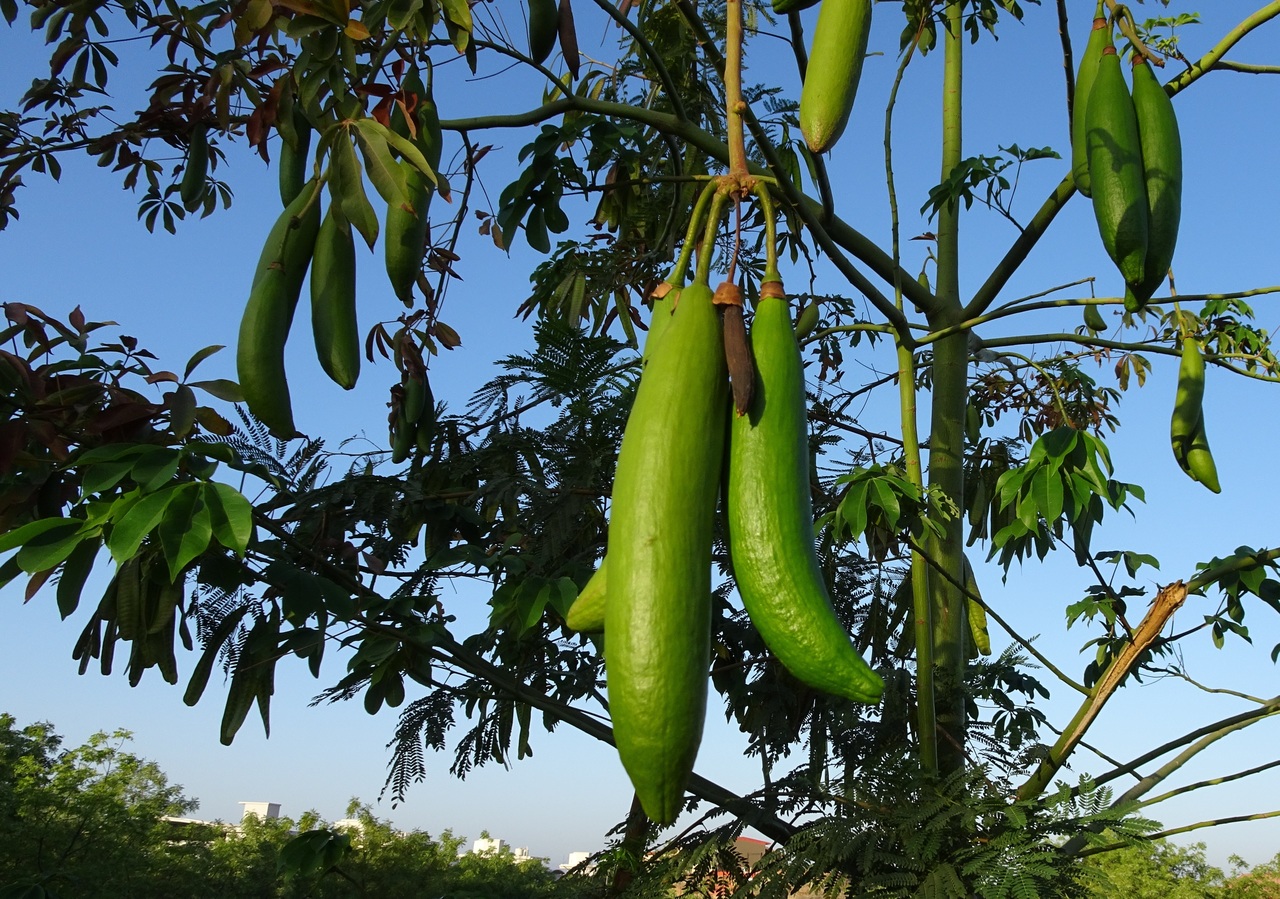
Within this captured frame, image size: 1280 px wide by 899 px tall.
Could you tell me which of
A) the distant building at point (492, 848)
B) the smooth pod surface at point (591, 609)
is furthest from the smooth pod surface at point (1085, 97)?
the distant building at point (492, 848)

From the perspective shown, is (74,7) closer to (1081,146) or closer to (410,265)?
(410,265)

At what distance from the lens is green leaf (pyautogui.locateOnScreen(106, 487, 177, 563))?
138 cm

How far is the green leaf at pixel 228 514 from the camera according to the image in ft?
4.76

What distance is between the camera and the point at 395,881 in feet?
20.2

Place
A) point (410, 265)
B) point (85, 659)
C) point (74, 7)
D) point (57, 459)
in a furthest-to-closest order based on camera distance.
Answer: point (74, 7) < point (85, 659) < point (57, 459) < point (410, 265)

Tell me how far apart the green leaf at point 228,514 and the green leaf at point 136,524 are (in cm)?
6

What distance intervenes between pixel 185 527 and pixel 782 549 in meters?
1.07

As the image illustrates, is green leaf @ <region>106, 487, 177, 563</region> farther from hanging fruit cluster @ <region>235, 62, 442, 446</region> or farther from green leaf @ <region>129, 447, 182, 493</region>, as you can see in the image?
hanging fruit cluster @ <region>235, 62, 442, 446</region>

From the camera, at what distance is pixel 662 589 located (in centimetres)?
61

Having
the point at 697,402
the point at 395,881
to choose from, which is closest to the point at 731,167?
the point at 697,402

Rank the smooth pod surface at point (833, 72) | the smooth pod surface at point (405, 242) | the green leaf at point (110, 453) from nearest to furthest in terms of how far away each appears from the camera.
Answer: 1. the smooth pod surface at point (833, 72)
2. the smooth pod surface at point (405, 242)
3. the green leaf at point (110, 453)

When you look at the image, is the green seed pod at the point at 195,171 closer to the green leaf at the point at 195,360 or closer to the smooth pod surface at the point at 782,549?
the green leaf at the point at 195,360

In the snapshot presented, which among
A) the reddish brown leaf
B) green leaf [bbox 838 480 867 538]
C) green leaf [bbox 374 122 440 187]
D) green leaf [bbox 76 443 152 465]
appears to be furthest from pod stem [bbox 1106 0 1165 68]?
the reddish brown leaf

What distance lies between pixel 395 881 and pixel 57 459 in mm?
4988
